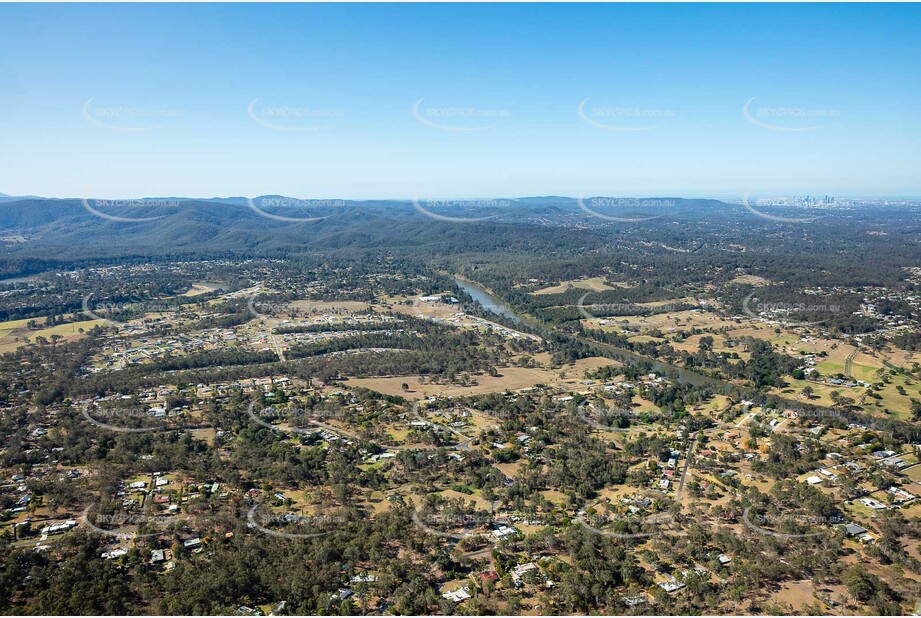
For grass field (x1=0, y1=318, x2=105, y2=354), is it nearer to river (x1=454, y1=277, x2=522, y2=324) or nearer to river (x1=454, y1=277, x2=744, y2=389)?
river (x1=454, y1=277, x2=522, y2=324)

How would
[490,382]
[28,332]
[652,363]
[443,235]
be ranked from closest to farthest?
[490,382], [652,363], [28,332], [443,235]

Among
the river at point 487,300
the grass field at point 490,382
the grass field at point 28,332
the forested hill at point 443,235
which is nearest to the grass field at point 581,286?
the river at point 487,300

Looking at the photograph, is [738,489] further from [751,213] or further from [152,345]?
[751,213]

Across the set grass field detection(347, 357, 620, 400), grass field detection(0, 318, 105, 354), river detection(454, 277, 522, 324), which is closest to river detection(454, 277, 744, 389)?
river detection(454, 277, 522, 324)

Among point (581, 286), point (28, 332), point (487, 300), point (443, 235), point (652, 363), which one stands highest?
point (443, 235)

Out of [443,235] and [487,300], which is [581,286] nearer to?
[487,300]

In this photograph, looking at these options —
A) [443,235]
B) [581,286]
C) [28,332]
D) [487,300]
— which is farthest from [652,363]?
[443,235]

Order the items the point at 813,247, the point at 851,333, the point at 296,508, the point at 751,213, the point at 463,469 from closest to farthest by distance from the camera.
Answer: the point at 296,508 < the point at 463,469 < the point at 851,333 < the point at 813,247 < the point at 751,213

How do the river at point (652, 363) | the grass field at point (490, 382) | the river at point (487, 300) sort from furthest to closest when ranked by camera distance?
the river at point (487, 300) < the river at point (652, 363) < the grass field at point (490, 382)

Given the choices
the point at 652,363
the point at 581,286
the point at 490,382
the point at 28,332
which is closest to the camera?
the point at 490,382

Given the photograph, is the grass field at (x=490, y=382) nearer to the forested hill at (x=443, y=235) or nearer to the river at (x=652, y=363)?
the river at (x=652, y=363)

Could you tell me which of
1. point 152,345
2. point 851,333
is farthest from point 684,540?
point 152,345
